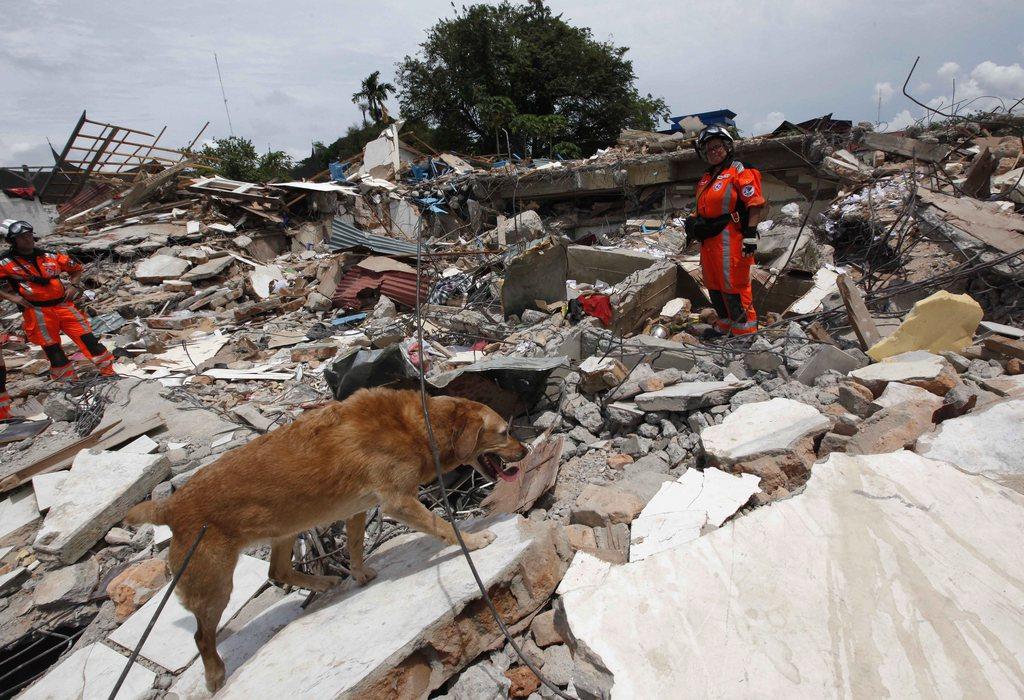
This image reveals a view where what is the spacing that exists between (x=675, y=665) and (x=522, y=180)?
44.8 ft

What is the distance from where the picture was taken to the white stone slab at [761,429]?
3.05 metres

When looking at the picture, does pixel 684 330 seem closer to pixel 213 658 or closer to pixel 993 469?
pixel 993 469

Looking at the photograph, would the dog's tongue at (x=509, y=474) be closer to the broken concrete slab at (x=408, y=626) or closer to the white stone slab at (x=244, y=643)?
the broken concrete slab at (x=408, y=626)

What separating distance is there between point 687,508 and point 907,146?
1098 centimetres

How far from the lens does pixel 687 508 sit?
272 centimetres

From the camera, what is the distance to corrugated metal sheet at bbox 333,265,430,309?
9.23m

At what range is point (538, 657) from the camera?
2.20 metres

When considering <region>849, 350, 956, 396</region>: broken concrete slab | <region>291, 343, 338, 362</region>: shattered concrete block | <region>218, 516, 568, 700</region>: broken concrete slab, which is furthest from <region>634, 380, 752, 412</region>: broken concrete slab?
<region>291, 343, 338, 362</region>: shattered concrete block

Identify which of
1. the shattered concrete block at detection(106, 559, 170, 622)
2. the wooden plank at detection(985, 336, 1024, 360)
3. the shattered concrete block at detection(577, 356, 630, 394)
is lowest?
the shattered concrete block at detection(106, 559, 170, 622)

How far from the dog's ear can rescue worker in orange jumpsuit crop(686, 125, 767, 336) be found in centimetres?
372

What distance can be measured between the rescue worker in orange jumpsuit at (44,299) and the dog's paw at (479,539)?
20.9 feet

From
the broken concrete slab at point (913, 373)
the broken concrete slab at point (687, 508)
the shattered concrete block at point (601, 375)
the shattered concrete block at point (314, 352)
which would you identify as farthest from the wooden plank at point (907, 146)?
the shattered concrete block at point (314, 352)

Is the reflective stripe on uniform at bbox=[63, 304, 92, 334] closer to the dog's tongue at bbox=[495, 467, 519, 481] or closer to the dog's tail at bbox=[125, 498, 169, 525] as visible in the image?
the dog's tail at bbox=[125, 498, 169, 525]

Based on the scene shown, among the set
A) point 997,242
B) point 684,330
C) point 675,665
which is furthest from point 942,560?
point 997,242
